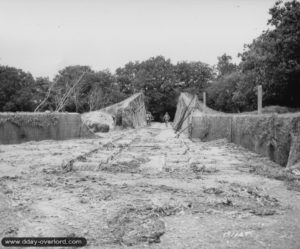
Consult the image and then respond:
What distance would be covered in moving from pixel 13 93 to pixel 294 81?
40.4 m

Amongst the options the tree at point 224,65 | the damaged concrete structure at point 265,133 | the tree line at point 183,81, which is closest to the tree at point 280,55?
the tree line at point 183,81

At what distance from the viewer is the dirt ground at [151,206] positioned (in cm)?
343

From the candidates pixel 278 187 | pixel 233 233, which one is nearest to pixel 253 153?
pixel 278 187

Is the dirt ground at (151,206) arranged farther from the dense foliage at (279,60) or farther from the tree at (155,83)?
the tree at (155,83)

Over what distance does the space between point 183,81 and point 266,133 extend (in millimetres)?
51675

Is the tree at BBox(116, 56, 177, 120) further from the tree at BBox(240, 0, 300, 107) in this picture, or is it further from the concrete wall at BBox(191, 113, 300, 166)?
the concrete wall at BBox(191, 113, 300, 166)

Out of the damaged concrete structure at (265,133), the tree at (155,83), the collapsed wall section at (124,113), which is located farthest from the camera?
the tree at (155,83)

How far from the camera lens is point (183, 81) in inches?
2367

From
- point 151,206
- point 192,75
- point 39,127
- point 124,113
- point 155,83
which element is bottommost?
point 151,206

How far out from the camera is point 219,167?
7.80 meters

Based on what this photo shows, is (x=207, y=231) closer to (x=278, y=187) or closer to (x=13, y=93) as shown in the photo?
(x=278, y=187)

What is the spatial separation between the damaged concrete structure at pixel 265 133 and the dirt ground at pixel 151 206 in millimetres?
967

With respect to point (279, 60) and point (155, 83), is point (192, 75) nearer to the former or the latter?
point (155, 83)

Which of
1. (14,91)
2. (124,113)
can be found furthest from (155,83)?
(124,113)
